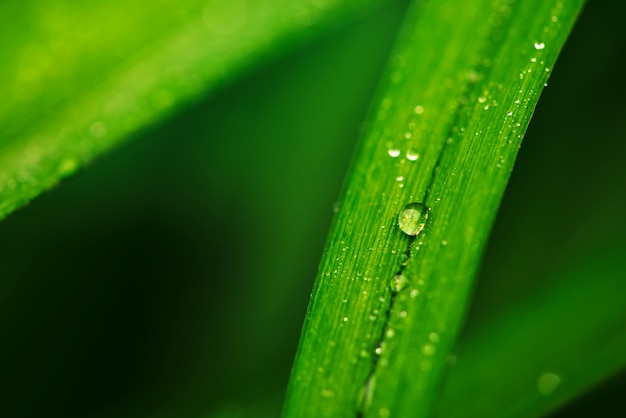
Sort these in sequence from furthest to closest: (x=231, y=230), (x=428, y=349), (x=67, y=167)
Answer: (x=231, y=230), (x=67, y=167), (x=428, y=349)

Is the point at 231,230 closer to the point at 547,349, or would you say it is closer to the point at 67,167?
the point at 67,167

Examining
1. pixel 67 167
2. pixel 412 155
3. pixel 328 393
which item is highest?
pixel 412 155

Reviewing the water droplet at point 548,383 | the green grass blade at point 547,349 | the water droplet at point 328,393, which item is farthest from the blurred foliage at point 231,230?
the water droplet at point 328,393

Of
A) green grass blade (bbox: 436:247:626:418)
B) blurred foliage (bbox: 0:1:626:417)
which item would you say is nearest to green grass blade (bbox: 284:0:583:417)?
green grass blade (bbox: 436:247:626:418)

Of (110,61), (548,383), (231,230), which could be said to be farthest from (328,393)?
(231,230)

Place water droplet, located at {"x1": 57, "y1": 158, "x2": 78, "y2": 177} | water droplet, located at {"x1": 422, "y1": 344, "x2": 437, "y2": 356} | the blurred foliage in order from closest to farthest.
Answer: water droplet, located at {"x1": 422, "y1": 344, "x2": 437, "y2": 356} → water droplet, located at {"x1": 57, "y1": 158, "x2": 78, "y2": 177} → the blurred foliage

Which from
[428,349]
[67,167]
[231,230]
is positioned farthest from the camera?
[231,230]

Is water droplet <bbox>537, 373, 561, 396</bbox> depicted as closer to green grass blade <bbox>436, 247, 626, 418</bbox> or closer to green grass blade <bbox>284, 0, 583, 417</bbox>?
green grass blade <bbox>436, 247, 626, 418</bbox>

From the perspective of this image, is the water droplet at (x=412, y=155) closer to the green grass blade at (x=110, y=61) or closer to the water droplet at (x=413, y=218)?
the water droplet at (x=413, y=218)

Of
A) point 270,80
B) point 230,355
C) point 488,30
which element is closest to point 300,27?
point 488,30
